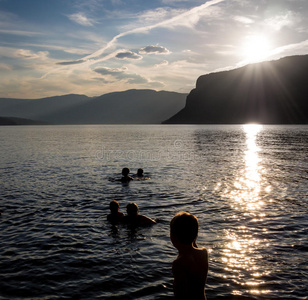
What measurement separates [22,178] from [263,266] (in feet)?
70.6

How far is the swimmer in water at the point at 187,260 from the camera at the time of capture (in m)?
4.52

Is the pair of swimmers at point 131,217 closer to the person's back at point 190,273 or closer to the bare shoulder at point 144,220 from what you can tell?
the bare shoulder at point 144,220

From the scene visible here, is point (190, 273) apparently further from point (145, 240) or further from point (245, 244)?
point (145, 240)

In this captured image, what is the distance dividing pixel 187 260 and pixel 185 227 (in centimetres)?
56

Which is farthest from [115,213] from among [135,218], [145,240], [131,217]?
[145,240]

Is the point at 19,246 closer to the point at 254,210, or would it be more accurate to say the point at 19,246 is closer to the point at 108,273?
the point at 108,273

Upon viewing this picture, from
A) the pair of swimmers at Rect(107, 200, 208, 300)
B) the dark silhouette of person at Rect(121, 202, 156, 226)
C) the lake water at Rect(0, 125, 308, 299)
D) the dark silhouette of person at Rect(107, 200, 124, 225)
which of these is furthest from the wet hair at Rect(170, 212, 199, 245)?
the dark silhouette of person at Rect(107, 200, 124, 225)

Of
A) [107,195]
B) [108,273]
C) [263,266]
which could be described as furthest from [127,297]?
[107,195]

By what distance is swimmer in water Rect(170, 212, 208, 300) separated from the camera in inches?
178

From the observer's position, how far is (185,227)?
4.52 meters

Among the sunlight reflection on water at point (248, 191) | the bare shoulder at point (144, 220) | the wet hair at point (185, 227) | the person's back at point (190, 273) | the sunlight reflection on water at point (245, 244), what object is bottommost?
the sunlight reflection on water at point (245, 244)

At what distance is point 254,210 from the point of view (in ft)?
48.1

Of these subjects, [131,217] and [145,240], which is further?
[131,217]

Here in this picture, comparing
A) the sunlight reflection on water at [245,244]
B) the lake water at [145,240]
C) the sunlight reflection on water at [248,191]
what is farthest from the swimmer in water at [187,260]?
the sunlight reflection on water at [248,191]
